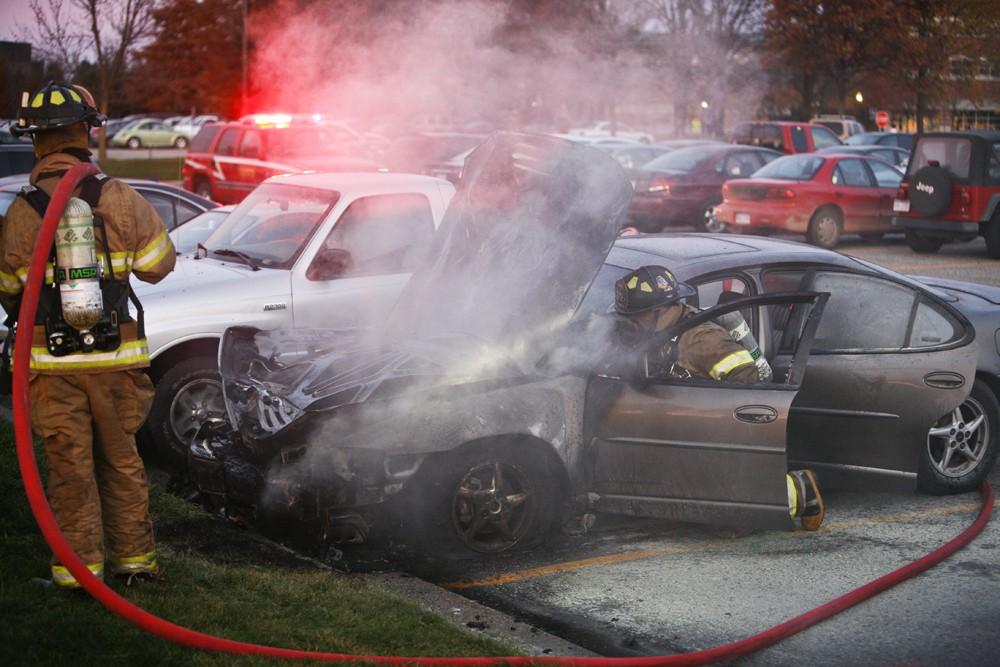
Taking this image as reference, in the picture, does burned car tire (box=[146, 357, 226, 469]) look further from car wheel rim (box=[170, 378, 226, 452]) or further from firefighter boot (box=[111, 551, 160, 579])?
firefighter boot (box=[111, 551, 160, 579])

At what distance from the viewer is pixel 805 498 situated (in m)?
6.04

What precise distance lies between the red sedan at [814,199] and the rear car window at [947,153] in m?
1.49

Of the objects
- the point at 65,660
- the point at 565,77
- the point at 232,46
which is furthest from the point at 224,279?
the point at 232,46

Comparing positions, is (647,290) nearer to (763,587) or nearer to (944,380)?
(763,587)

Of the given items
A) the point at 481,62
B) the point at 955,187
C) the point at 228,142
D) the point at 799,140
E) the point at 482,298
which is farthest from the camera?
the point at 799,140

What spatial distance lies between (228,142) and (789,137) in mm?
12605

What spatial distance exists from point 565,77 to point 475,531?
4.25 meters

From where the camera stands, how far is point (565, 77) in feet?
28.8

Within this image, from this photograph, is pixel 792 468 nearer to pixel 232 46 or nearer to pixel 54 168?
pixel 54 168

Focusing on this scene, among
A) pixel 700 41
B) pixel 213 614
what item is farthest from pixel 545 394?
pixel 700 41

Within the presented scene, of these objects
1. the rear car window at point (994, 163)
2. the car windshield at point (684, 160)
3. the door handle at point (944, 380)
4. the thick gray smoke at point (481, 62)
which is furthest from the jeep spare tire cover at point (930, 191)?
the door handle at point (944, 380)

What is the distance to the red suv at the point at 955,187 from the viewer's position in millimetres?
17250

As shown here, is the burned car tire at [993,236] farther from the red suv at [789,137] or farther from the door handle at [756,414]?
the door handle at [756,414]

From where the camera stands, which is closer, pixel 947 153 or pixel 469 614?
pixel 469 614
